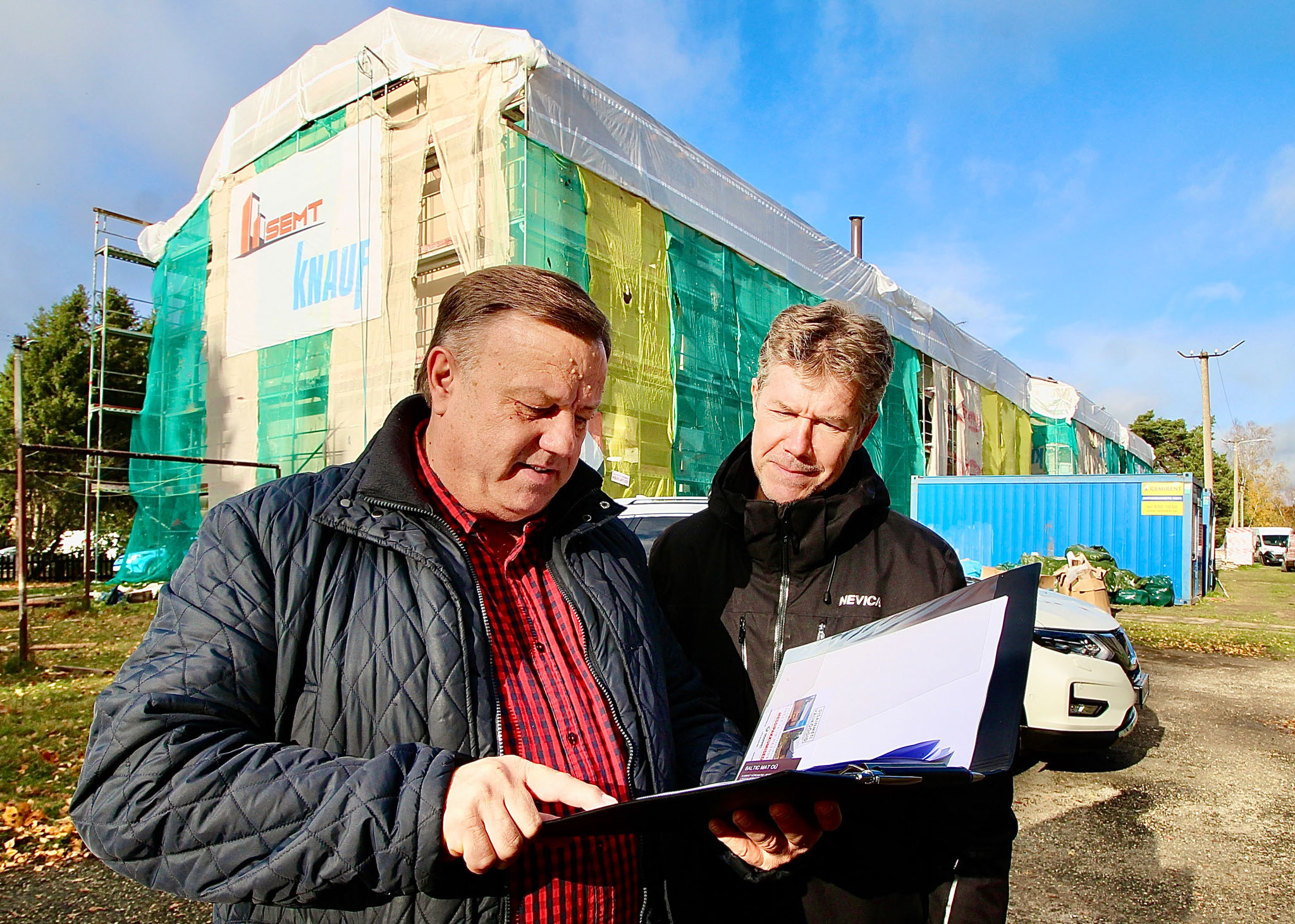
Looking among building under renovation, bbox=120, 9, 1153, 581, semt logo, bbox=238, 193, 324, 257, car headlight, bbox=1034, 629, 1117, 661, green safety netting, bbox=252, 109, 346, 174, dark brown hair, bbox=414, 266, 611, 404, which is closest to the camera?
dark brown hair, bbox=414, 266, 611, 404

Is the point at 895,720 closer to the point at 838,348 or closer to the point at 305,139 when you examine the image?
the point at 838,348

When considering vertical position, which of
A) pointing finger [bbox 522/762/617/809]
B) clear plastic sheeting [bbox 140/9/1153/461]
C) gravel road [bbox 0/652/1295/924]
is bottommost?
gravel road [bbox 0/652/1295/924]

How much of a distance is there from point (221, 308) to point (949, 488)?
16282 mm

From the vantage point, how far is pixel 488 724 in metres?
1.26

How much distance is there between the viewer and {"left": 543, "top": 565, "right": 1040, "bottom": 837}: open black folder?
0.97 metres

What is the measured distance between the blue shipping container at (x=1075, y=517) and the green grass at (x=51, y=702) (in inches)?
610

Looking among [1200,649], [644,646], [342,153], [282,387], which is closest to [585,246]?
[342,153]

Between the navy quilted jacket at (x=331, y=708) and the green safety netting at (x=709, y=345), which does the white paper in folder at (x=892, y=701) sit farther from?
the green safety netting at (x=709, y=345)

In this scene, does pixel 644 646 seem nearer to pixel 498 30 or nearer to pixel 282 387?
pixel 498 30

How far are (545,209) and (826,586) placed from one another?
1027 centimetres

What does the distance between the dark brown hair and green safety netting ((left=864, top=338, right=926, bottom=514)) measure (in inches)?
732

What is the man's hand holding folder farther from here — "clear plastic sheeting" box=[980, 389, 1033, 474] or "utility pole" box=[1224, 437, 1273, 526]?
"utility pole" box=[1224, 437, 1273, 526]

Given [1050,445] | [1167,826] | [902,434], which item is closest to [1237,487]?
[1050,445]

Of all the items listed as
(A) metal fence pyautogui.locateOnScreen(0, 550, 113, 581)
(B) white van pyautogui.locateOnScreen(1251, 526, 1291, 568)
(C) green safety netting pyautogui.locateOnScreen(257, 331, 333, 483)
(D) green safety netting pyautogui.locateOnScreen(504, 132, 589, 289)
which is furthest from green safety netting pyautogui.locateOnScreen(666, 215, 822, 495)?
(B) white van pyautogui.locateOnScreen(1251, 526, 1291, 568)
